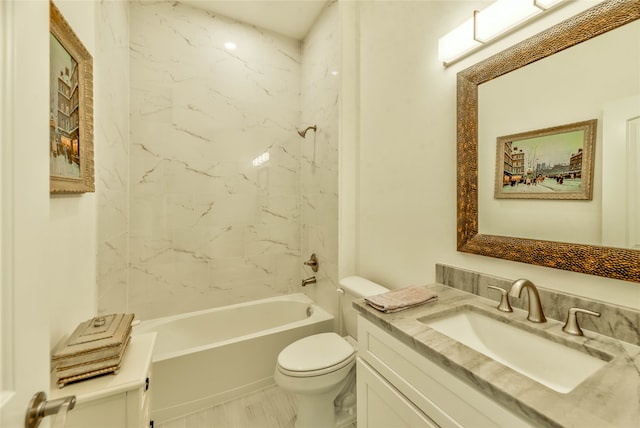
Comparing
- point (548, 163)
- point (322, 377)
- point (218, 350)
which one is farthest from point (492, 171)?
point (218, 350)

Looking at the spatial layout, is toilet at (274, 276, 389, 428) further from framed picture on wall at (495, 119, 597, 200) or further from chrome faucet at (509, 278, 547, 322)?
framed picture on wall at (495, 119, 597, 200)

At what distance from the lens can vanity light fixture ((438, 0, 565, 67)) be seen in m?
0.99

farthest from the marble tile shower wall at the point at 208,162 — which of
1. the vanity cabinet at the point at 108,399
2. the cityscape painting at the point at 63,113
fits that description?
the vanity cabinet at the point at 108,399

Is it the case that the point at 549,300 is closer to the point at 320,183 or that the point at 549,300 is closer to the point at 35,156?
the point at 35,156

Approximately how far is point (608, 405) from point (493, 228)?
2.27 ft

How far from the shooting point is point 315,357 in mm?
1533

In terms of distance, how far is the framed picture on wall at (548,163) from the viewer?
88 cm

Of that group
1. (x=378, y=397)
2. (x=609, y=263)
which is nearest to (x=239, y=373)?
(x=378, y=397)

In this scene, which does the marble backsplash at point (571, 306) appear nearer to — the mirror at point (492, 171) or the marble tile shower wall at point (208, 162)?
the mirror at point (492, 171)

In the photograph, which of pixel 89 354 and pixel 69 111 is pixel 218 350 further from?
pixel 69 111

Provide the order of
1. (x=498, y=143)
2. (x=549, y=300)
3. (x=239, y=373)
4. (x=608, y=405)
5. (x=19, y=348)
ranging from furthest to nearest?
(x=239, y=373), (x=498, y=143), (x=549, y=300), (x=608, y=405), (x=19, y=348)

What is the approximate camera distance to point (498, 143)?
44.6 inches

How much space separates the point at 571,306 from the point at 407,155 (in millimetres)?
971

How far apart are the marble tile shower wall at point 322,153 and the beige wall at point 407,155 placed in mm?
160
